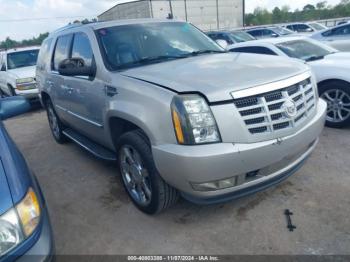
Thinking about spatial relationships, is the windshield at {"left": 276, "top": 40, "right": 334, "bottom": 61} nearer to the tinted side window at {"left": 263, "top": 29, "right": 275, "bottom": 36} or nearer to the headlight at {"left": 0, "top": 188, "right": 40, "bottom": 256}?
the headlight at {"left": 0, "top": 188, "right": 40, "bottom": 256}

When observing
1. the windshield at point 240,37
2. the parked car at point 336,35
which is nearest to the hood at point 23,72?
the windshield at point 240,37

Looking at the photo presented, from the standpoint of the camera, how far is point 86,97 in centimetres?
356

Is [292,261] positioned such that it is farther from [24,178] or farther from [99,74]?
[99,74]

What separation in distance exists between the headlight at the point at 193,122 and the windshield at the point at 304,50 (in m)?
3.98

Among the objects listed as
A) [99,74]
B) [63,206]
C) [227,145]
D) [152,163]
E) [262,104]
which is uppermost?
[99,74]

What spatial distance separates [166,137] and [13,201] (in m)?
1.13

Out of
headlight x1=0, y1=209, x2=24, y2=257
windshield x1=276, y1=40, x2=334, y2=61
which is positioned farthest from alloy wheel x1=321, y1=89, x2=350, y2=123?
headlight x1=0, y1=209, x2=24, y2=257

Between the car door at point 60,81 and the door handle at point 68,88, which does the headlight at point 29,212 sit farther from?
the car door at point 60,81

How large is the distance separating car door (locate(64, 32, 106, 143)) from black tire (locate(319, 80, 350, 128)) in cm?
352

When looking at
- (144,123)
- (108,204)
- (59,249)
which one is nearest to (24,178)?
(144,123)

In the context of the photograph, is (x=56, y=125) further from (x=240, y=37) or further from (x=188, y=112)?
(x=240, y=37)

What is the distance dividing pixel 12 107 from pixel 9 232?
5.34ft

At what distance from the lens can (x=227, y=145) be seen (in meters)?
2.26

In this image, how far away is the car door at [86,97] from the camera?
3.29 metres
